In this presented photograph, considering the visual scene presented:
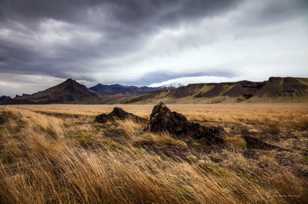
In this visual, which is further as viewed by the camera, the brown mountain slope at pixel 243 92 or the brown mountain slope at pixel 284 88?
the brown mountain slope at pixel 243 92

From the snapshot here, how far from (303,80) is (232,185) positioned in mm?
151910

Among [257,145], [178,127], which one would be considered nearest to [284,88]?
[178,127]

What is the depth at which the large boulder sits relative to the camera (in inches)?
341

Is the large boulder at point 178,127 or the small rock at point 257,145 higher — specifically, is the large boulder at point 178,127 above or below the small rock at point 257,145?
above

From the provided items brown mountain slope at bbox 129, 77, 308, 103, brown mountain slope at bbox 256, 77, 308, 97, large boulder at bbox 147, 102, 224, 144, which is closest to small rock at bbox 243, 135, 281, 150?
large boulder at bbox 147, 102, 224, 144

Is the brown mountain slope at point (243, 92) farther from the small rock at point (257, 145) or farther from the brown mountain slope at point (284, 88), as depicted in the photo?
the small rock at point (257, 145)

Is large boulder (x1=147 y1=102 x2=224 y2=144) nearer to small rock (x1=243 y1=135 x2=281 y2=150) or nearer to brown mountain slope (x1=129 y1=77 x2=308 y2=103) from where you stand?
small rock (x1=243 y1=135 x2=281 y2=150)

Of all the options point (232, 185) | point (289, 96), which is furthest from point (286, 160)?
point (289, 96)

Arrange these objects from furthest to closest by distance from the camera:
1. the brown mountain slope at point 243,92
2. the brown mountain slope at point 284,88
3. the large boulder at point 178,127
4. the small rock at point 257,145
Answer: the brown mountain slope at point 243,92, the brown mountain slope at point 284,88, the large boulder at point 178,127, the small rock at point 257,145

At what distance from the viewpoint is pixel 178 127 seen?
979cm

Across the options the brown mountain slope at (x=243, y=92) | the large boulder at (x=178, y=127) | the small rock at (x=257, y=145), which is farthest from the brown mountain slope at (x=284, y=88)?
the small rock at (x=257, y=145)

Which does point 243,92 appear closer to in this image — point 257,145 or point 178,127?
point 178,127

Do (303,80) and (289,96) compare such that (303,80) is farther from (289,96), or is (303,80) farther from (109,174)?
(109,174)

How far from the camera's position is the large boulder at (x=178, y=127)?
8.66m
